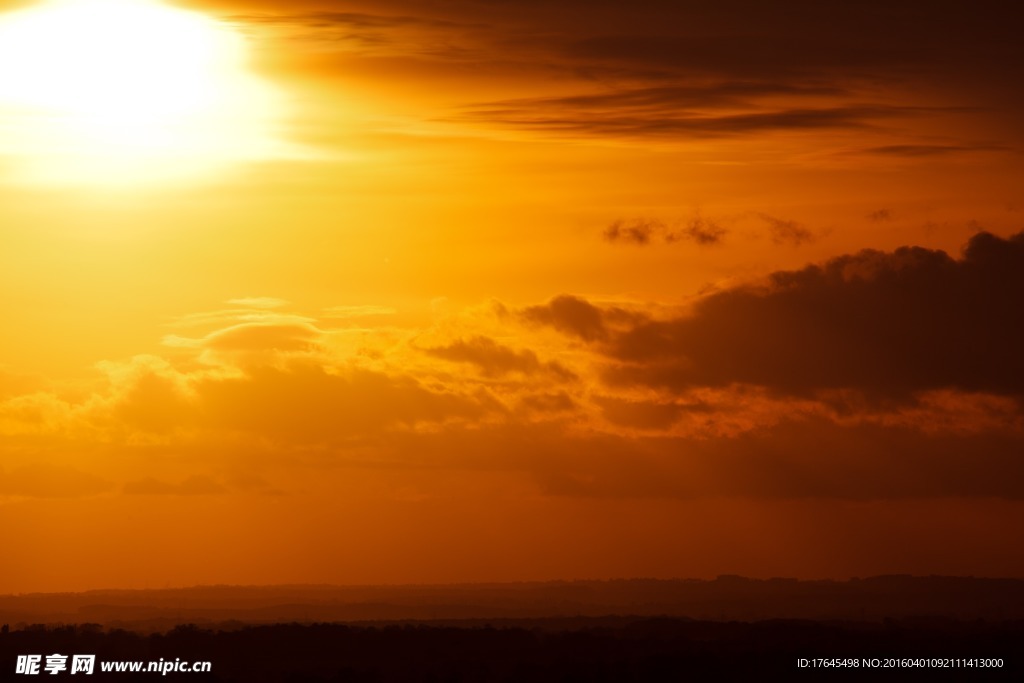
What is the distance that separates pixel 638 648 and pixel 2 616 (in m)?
123

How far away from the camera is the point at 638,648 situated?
3105 inches

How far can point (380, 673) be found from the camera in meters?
70.4

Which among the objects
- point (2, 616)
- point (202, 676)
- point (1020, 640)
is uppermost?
point (2, 616)

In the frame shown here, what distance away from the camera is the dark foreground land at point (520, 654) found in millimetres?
70625

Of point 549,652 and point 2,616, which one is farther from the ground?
point 2,616

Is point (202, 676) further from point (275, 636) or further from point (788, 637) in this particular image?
point (788, 637)

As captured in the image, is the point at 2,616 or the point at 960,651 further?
the point at 2,616

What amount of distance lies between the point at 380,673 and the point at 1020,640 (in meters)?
32.6

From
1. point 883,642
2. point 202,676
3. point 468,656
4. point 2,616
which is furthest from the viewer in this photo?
point 2,616

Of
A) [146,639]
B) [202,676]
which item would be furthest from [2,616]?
[202,676]

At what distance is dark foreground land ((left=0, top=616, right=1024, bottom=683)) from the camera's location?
7062cm

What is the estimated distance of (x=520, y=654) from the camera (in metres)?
77.1

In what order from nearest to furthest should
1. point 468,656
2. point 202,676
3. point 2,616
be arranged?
point 202,676, point 468,656, point 2,616

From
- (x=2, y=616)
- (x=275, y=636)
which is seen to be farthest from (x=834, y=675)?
(x=2, y=616)
